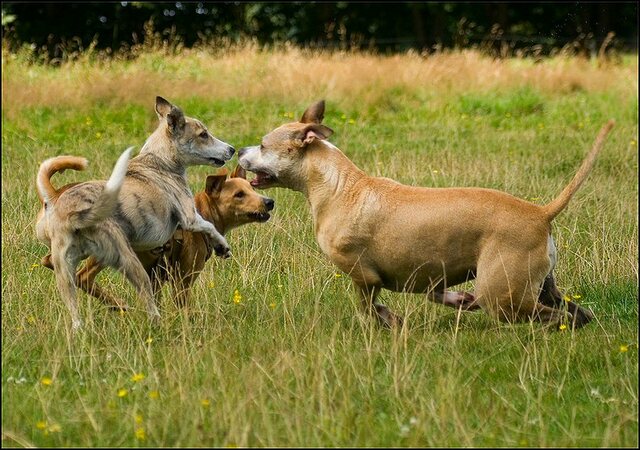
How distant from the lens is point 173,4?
3625 cm

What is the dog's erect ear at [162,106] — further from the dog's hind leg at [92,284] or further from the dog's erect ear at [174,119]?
the dog's hind leg at [92,284]

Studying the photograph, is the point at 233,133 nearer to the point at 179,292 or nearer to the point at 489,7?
the point at 179,292

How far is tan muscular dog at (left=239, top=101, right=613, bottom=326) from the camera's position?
20.8 ft

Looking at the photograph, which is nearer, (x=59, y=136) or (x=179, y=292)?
(x=179, y=292)

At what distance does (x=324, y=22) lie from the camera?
3862cm

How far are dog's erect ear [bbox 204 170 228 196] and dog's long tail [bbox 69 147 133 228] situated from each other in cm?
135

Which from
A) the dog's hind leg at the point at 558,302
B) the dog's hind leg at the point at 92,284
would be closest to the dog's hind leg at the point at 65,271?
the dog's hind leg at the point at 92,284

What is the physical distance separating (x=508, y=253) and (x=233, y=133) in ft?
34.3

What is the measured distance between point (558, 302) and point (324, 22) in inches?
1295

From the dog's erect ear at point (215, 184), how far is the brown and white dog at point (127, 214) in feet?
0.66

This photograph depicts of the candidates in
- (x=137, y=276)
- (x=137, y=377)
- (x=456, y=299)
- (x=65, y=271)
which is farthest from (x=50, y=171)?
(x=456, y=299)

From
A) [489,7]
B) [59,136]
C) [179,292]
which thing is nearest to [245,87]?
[59,136]

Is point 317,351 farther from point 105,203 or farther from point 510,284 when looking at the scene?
point 105,203

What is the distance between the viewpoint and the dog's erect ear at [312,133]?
23.1ft
